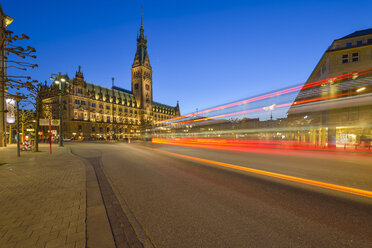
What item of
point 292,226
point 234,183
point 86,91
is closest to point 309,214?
point 292,226

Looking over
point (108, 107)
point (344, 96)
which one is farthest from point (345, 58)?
point (108, 107)

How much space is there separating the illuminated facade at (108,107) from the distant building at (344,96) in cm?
5635

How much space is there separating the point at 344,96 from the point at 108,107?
94061 millimetres

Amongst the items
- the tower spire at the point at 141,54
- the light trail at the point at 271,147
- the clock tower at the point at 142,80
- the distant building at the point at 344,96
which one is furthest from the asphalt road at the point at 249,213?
the tower spire at the point at 141,54

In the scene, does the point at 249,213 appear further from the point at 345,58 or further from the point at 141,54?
the point at 141,54

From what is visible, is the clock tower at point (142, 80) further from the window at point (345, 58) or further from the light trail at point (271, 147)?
the window at point (345, 58)

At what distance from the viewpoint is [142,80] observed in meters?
108

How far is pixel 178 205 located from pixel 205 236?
140cm

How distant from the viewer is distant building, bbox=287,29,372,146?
19703 millimetres

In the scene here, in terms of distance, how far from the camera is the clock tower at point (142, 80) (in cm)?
10888

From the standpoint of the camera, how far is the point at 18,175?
699 centimetres

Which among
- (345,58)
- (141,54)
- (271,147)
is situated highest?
(141,54)

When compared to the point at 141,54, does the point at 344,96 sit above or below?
below

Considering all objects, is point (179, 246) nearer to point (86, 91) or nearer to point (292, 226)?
A: point (292, 226)
